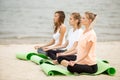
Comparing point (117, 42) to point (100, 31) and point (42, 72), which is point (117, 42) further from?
point (42, 72)

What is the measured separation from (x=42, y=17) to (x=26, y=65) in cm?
442

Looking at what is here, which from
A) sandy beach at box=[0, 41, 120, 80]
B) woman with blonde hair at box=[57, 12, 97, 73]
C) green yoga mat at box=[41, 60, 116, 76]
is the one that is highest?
woman with blonde hair at box=[57, 12, 97, 73]

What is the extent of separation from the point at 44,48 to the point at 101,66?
1237 mm

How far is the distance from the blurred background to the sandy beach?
1471mm

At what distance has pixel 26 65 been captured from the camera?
504 cm

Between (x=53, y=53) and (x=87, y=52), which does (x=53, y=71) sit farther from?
(x=53, y=53)

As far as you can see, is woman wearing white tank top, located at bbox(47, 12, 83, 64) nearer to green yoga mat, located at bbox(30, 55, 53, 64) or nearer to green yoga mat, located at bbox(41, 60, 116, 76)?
green yoga mat, located at bbox(30, 55, 53, 64)

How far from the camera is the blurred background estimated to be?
28.6ft

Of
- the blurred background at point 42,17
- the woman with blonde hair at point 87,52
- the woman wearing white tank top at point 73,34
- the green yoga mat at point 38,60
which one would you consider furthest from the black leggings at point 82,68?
the blurred background at point 42,17

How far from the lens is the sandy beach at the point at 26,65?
14.2 feet

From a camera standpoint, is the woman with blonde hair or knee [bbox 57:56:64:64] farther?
knee [bbox 57:56:64:64]

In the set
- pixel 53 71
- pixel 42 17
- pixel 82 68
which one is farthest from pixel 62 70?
pixel 42 17

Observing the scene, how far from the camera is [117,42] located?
8148mm

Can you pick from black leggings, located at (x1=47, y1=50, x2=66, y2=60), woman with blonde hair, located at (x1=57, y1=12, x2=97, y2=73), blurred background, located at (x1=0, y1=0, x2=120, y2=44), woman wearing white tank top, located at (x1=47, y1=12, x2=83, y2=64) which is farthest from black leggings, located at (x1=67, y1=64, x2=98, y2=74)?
blurred background, located at (x1=0, y1=0, x2=120, y2=44)
